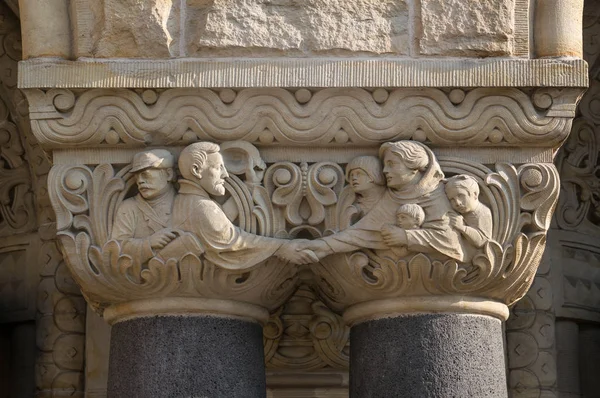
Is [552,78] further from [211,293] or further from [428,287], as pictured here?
[211,293]

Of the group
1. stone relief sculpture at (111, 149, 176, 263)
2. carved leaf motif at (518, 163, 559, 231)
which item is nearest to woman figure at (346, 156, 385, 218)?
carved leaf motif at (518, 163, 559, 231)

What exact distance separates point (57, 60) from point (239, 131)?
1.67 ft

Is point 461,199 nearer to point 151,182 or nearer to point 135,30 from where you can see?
point 151,182

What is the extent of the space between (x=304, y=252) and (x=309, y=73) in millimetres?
459

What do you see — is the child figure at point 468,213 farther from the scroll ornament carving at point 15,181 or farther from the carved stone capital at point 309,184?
the scroll ornament carving at point 15,181

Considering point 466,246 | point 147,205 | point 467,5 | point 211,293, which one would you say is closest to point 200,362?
point 211,293

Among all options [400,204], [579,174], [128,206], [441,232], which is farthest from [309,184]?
[579,174]

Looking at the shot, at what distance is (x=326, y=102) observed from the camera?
13.1 ft

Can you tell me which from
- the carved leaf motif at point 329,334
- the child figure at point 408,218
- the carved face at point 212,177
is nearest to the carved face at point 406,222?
the child figure at point 408,218

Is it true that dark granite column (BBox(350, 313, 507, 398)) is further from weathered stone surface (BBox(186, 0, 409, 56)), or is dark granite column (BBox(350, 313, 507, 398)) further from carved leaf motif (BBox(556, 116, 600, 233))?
carved leaf motif (BBox(556, 116, 600, 233))

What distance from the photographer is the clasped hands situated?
3939mm

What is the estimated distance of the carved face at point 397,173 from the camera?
12.9 ft

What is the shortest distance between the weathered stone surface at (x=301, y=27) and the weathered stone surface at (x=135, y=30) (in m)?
0.08

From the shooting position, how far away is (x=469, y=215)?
393cm
